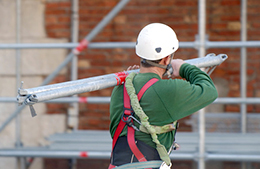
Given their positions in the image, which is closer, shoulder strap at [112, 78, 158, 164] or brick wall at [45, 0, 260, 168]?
shoulder strap at [112, 78, 158, 164]

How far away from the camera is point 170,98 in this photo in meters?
2.18

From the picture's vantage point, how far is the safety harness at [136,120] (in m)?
2.20

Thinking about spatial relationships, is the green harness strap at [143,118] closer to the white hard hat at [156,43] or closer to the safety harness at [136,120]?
the safety harness at [136,120]

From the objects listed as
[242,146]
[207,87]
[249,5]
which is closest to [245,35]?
[249,5]

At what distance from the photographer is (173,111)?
221 centimetres

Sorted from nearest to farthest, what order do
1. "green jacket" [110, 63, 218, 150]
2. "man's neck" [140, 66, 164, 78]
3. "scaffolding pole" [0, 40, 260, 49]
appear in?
"green jacket" [110, 63, 218, 150], "man's neck" [140, 66, 164, 78], "scaffolding pole" [0, 40, 260, 49]

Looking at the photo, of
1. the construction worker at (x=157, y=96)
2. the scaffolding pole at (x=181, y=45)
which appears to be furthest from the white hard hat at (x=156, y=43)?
the scaffolding pole at (x=181, y=45)

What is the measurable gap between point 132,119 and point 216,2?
264 cm

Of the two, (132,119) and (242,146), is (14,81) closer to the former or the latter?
(242,146)

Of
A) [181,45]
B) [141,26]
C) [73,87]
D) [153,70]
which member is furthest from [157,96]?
[141,26]

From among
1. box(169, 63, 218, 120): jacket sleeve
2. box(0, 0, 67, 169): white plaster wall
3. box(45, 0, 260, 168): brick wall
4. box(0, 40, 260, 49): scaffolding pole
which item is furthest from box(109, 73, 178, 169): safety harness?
box(0, 0, 67, 169): white plaster wall

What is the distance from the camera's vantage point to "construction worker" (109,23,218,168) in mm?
2199

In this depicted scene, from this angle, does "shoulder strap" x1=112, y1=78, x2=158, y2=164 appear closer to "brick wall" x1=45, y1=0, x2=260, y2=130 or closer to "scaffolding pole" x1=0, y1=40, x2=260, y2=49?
"scaffolding pole" x1=0, y1=40, x2=260, y2=49

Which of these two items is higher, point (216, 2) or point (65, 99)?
point (216, 2)
